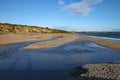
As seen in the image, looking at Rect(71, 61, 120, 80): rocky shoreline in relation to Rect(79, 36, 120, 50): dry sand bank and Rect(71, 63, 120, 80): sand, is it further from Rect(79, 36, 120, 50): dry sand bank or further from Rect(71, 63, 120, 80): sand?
Rect(79, 36, 120, 50): dry sand bank

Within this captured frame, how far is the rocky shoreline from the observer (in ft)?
37.5

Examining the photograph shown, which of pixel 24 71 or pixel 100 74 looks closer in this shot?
pixel 100 74

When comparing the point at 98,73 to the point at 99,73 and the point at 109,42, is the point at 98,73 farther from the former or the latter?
the point at 109,42

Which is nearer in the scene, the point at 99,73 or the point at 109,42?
the point at 99,73

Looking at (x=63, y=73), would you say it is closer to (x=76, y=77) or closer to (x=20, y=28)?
(x=76, y=77)

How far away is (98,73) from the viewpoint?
1220 cm

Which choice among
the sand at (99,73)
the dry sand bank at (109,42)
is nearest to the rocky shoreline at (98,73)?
the sand at (99,73)

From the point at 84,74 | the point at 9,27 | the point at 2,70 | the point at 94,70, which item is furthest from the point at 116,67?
the point at 9,27

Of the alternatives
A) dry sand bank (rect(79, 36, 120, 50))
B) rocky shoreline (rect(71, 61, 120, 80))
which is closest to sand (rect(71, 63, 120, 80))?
rocky shoreline (rect(71, 61, 120, 80))

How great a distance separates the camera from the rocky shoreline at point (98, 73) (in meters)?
11.4

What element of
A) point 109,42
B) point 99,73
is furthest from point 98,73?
point 109,42

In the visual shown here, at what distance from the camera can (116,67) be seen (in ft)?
43.9

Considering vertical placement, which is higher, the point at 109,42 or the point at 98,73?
the point at 98,73

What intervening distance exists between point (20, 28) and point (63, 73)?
108m
